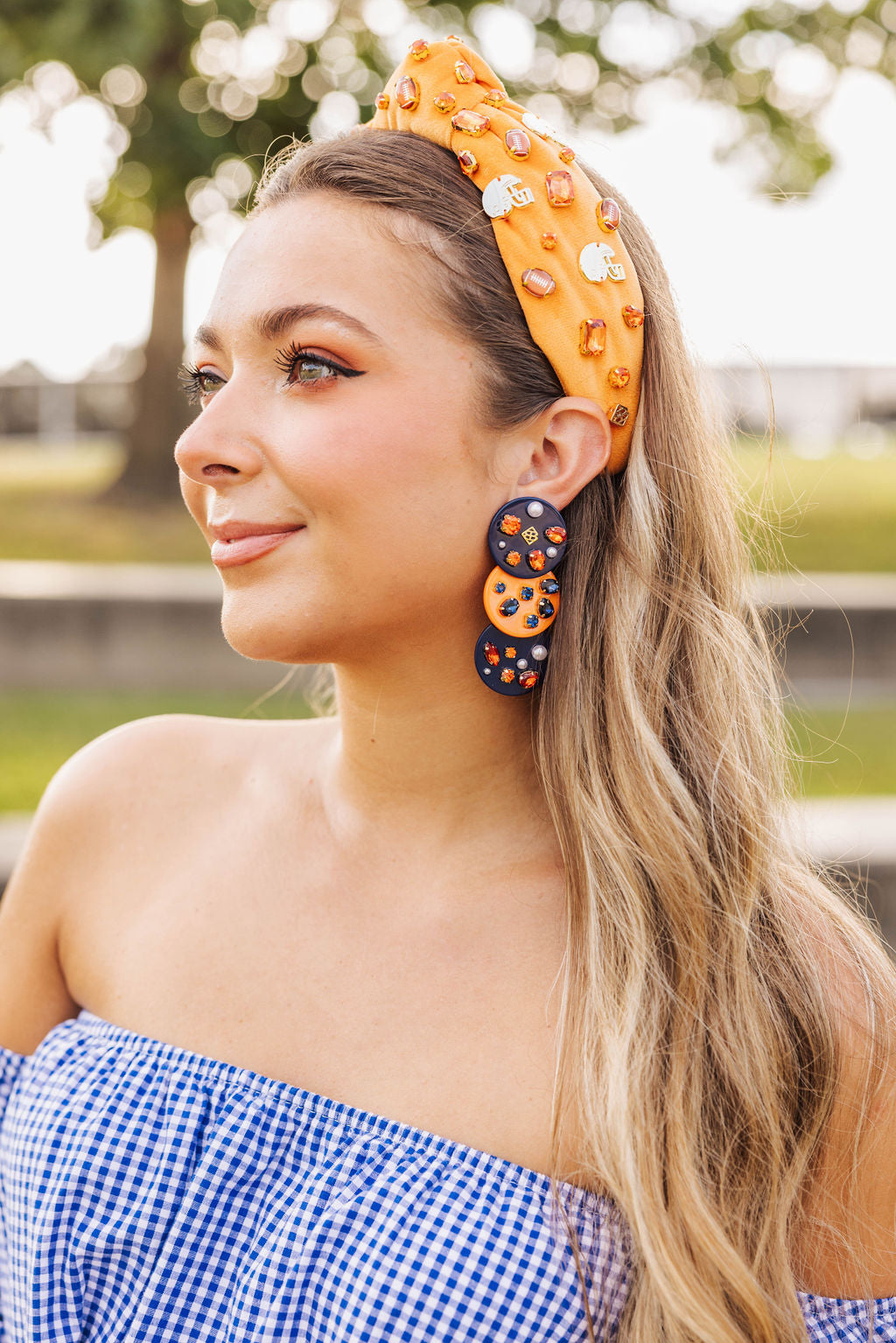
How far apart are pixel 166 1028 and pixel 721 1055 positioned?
30.7 inches

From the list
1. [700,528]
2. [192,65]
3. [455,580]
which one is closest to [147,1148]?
[455,580]

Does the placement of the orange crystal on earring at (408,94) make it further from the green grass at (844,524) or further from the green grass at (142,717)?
the green grass at (844,524)

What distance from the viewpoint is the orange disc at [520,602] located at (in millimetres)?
1788

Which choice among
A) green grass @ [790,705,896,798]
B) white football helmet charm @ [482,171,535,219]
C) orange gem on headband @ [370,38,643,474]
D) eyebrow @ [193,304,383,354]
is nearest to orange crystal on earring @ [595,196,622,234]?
orange gem on headband @ [370,38,643,474]

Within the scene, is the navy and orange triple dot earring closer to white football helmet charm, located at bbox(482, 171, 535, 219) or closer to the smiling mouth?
the smiling mouth

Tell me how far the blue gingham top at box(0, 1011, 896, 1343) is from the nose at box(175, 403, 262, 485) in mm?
805

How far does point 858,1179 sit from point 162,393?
11383 mm

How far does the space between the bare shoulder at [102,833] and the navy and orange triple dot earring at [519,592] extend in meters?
0.46

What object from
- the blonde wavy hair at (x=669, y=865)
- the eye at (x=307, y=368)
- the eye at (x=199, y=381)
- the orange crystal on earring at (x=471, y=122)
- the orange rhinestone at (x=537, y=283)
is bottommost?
the blonde wavy hair at (x=669, y=865)

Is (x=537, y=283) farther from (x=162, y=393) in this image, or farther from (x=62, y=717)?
(x=162, y=393)

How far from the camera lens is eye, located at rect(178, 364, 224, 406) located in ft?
6.21

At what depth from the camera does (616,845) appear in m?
1.77

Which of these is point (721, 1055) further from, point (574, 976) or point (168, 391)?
point (168, 391)

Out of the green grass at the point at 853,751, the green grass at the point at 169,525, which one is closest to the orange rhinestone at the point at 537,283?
the green grass at the point at 853,751
